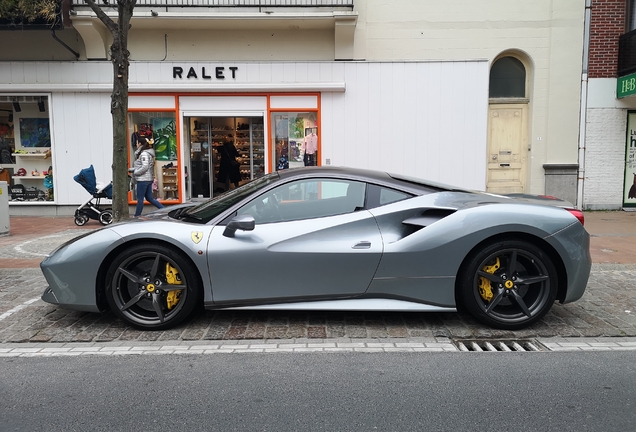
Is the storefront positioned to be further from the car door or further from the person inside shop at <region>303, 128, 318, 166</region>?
the car door

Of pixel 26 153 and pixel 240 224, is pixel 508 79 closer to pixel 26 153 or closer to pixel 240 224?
pixel 240 224

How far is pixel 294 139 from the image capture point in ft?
40.7

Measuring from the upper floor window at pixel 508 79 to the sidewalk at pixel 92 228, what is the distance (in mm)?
3657

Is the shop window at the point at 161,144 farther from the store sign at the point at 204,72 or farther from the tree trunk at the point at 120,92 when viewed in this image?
the tree trunk at the point at 120,92

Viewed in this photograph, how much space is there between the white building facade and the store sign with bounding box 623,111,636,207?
4.21 feet

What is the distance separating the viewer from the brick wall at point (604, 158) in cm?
1242

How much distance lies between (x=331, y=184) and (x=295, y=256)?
0.75 meters

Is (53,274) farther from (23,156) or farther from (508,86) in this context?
(508,86)

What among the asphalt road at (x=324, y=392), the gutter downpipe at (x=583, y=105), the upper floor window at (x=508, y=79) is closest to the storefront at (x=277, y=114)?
the upper floor window at (x=508, y=79)

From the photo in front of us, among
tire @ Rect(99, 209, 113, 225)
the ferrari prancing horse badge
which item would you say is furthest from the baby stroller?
the ferrari prancing horse badge

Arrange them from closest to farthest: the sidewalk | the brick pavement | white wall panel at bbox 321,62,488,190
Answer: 1. the brick pavement
2. the sidewalk
3. white wall panel at bbox 321,62,488,190

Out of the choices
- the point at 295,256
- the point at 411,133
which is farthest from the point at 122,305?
the point at 411,133

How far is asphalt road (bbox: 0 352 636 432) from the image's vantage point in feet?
9.22

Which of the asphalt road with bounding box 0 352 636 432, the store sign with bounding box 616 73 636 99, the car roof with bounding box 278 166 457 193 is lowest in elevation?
the asphalt road with bounding box 0 352 636 432
